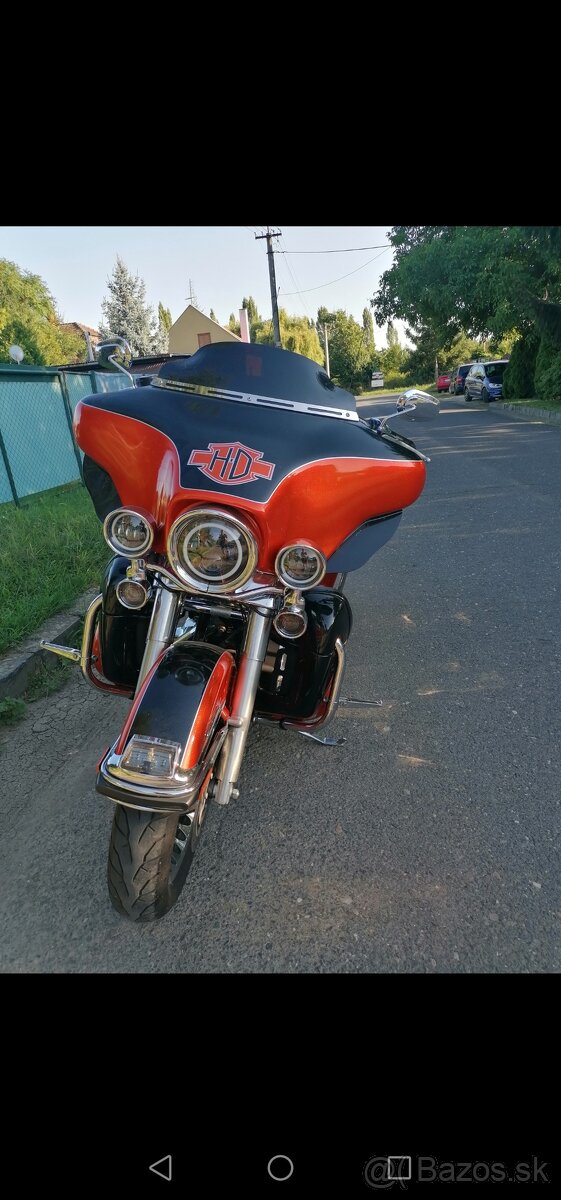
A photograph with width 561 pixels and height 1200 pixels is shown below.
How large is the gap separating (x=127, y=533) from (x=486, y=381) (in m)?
24.4

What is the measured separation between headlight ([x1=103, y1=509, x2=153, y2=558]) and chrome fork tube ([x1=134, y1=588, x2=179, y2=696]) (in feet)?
0.55

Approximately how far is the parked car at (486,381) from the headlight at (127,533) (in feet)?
78.3

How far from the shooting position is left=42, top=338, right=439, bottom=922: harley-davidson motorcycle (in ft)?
5.59

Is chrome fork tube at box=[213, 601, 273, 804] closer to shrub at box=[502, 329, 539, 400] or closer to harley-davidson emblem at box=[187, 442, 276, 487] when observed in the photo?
harley-davidson emblem at box=[187, 442, 276, 487]

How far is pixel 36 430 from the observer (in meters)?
8.33

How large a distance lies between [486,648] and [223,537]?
2408mm

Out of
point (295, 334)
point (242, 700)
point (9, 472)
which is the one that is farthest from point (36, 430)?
point (295, 334)

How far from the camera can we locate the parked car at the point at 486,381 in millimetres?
22891

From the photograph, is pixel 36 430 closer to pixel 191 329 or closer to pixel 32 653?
pixel 32 653

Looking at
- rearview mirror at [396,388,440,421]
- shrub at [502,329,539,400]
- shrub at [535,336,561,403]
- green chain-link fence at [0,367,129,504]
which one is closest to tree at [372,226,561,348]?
shrub at [535,336,561,403]

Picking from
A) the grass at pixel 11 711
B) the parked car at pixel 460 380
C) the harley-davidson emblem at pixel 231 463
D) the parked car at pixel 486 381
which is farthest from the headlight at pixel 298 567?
the parked car at pixel 460 380

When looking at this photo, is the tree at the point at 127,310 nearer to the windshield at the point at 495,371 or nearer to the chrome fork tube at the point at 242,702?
the windshield at the point at 495,371
